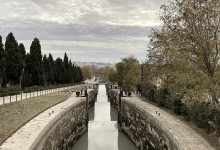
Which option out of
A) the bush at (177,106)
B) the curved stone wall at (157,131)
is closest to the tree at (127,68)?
the curved stone wall at (157,131)

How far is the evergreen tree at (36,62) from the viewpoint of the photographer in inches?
2159

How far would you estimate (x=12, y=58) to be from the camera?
45.4 metres

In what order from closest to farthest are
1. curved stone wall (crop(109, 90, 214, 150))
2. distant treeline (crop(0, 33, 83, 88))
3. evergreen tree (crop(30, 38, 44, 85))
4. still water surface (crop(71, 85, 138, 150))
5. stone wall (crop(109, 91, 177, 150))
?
curved stone wall (crop(109, 90, 214, 150)) < stone wall (crop(109, 91, 177, 150)) < still water surface (crop(71, 85, 138, 150)) < distant treeline (crop(0, 33, 83, 88)) < evergreen tree (crop(30, 38, 44, 85))

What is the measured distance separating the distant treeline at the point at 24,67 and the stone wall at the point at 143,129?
659 inches

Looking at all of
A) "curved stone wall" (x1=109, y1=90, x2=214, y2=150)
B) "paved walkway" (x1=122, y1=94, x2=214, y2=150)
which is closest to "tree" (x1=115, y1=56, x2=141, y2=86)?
"curved stone wall" (x1=109, y1=90, x2=214, y2=150)

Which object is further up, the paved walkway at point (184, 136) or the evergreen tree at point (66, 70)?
the evergreen tree at point (66, 70)

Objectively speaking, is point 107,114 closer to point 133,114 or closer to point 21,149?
point 133,114

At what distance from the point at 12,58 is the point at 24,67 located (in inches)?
279

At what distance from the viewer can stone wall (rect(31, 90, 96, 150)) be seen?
18.3m

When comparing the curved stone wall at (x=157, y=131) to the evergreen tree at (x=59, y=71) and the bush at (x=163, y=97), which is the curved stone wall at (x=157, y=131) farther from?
the evergreen tree at (x=59, y=71)

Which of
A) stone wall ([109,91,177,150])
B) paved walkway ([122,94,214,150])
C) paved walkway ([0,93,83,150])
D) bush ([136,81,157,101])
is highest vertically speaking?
bush ([136,81,157,101])

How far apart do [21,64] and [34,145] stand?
110ft

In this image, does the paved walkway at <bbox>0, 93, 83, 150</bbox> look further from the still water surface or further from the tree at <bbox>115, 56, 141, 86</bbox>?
the tree at <bbox>115, 56, 141, 86</bbox>

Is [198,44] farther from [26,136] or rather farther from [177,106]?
[26,136]
